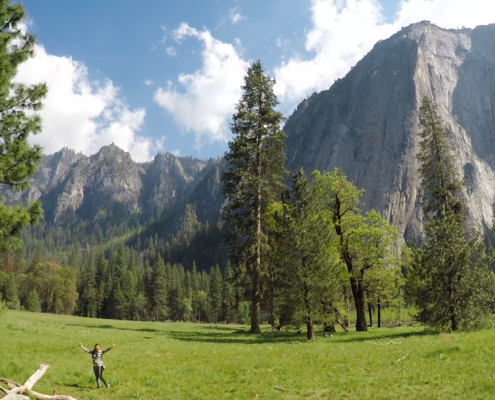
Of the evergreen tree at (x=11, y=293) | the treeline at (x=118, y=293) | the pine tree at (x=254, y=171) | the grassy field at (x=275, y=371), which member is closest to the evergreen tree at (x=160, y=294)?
the treeline at (x=118, y=293)

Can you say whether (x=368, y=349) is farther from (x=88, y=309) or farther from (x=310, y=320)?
(x=88, y=309)

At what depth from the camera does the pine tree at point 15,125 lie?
14180 mm

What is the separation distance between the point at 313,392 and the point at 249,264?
21.5 m

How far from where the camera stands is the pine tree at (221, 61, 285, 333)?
33.4 metres

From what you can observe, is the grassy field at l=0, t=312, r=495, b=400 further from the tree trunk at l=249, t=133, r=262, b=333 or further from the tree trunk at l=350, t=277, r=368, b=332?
the tree trunk at l=350, t=277, r=368, b=332

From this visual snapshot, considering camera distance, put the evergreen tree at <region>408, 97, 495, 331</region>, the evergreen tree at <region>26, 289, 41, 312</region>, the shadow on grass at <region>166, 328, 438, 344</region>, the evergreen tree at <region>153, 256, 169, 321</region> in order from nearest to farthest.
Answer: the evergreen tree at <region>408, 97, 495, 331</region>, the shadow on grass at <region>166, 328, 438, 344</region>, the evergreen tree at <region>26, 289, 41, 312</region>, the evergreen tree at <region>153, 256, 169, 321</region>

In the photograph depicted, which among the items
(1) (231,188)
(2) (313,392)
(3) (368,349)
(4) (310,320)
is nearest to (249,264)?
(1) (231,188)

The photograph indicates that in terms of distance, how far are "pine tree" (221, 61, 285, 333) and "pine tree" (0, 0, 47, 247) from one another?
64.6 feet

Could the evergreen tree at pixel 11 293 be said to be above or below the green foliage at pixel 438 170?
below

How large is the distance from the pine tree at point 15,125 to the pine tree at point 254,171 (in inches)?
776

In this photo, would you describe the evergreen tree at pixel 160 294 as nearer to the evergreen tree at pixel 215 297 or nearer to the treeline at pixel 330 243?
the evergreen tree at pixel 215 297

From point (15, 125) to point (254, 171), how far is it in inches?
901

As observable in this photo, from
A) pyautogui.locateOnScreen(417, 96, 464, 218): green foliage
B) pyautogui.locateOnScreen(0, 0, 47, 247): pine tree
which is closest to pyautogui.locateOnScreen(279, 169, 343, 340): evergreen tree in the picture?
pyautogui.locateOnScreen(417, 96, 464, 218): green foliage

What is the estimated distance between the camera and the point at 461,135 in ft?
590
